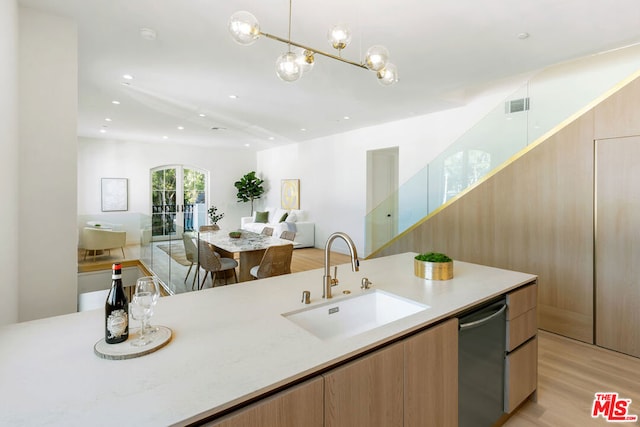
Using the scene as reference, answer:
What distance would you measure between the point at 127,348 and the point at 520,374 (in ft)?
7.06

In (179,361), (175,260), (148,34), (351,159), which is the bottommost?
(175,260)

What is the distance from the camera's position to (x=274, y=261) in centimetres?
384

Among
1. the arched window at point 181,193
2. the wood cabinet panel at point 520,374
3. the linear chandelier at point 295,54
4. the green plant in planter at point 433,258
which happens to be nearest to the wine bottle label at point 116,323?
the linear chandelier at point 295,54

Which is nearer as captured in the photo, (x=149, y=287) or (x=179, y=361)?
(x=179, y=361)

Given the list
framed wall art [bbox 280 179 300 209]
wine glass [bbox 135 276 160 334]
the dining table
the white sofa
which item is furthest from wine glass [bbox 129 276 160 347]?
framed wall art [bbox 280 179 300 209]

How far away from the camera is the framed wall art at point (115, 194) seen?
8309mm

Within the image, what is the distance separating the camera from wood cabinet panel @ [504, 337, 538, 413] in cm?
187

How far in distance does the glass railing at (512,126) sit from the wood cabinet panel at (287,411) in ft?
11.8

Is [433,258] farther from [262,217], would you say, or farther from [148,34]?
[262,217]

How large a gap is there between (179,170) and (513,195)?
882cm

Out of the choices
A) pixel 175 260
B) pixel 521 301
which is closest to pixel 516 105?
pixel 521 301

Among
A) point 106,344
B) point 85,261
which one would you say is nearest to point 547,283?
point 106,344

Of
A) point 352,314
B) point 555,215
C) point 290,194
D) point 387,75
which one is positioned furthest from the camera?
point 290,194
